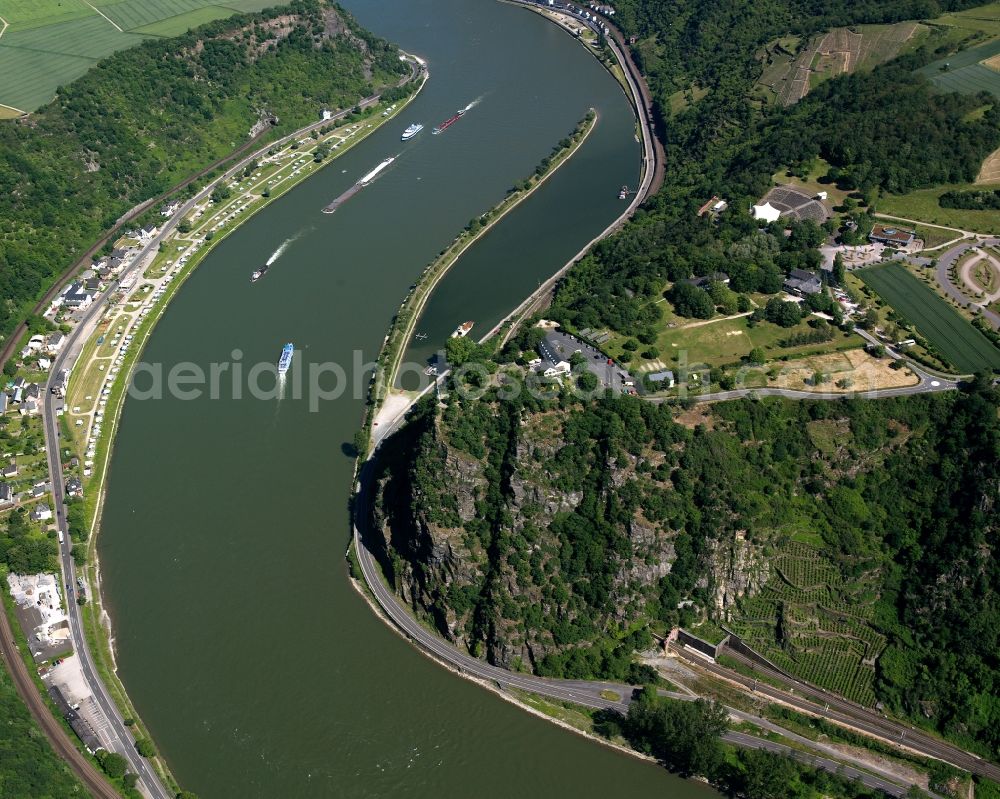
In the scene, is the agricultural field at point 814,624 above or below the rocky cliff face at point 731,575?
below

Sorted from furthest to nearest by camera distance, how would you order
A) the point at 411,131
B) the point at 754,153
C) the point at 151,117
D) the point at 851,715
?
the point at 411,131, the point at 151,117, the point at 754,153, the point at 851,715

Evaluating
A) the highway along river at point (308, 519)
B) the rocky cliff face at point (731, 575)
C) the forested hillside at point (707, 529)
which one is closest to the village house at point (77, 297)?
the highway along river at point (308, 519)

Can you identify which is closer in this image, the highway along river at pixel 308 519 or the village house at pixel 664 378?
the highway along river at pixel 308 519

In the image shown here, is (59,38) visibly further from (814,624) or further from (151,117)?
(814,624)

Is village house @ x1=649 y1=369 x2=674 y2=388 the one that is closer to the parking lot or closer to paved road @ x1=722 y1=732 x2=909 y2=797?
the parking lot

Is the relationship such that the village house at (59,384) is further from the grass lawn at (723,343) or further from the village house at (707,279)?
the village house at (707,279)

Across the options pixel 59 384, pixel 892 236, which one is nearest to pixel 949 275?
pixel 892 236
